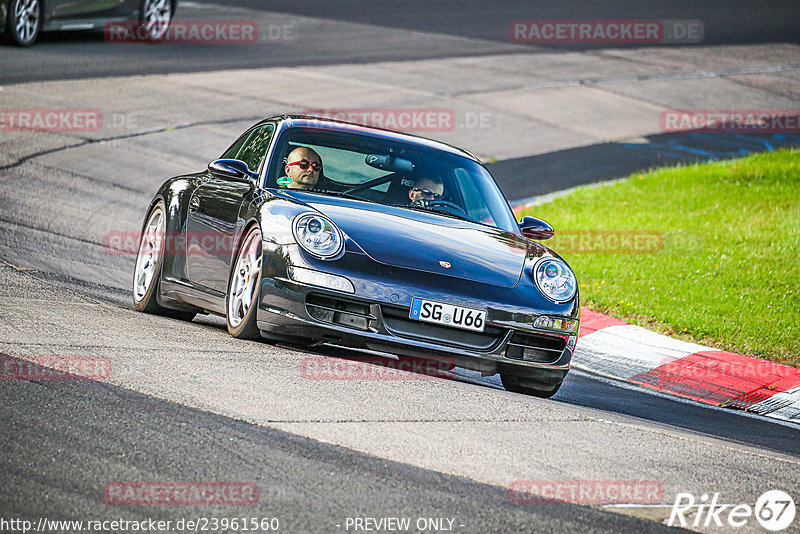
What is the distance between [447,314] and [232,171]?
5.91 ft

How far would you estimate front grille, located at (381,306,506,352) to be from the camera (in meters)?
6.28

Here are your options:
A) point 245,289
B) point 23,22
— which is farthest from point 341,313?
point 23,22

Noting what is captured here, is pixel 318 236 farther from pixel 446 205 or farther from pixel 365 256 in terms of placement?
pixel 446 205

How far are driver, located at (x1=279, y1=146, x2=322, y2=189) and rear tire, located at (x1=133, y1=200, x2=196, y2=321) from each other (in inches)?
44.5

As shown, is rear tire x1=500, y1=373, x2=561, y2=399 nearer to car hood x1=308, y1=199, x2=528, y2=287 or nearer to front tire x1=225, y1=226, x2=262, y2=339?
car hood x1=308, y1=199, x2=528, y2=287

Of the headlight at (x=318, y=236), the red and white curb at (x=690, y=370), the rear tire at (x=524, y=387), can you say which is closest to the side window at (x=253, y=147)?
the headlight at (x=318, y=236)

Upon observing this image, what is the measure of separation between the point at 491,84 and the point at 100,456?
18.4 m

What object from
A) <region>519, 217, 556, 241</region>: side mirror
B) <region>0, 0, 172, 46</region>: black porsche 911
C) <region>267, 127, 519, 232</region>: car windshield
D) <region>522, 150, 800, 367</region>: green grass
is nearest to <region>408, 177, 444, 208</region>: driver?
<region>267, 127, 519, 232</region>: car windshield

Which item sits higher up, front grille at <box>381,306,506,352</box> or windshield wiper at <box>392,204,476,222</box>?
windshield wiper at <box>392,204,476,222</box>

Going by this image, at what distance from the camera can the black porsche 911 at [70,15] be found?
59.5 feet

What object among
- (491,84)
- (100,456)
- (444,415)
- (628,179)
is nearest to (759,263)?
(628,179)

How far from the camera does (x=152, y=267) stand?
26.6ft

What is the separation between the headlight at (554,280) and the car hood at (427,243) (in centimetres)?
12

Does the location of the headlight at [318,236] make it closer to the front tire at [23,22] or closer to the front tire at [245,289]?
the front tire at [245,289]
